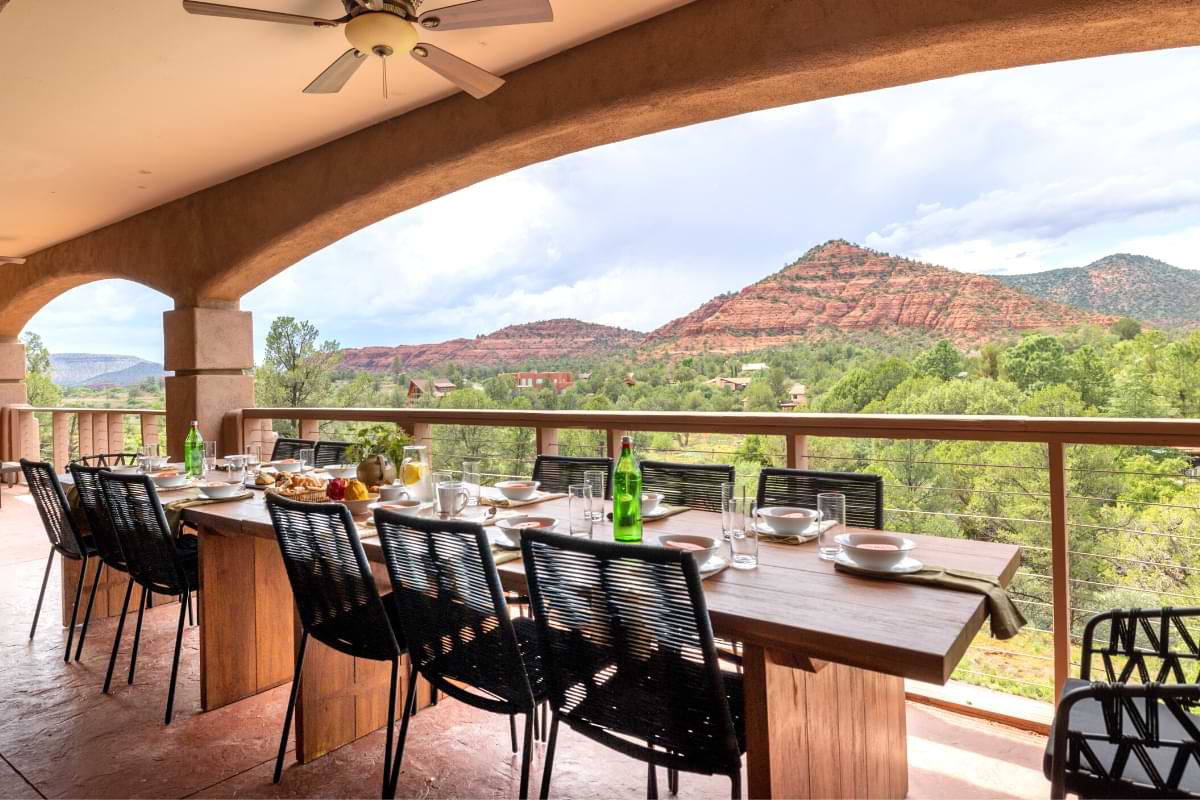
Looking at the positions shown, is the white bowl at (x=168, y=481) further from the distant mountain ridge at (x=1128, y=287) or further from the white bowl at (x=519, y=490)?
the distant mountain ridge at (x=1128, y=287)

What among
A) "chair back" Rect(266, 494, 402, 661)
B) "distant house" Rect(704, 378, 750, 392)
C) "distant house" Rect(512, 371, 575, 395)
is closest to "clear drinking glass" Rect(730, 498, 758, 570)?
"chair back" Rect(266, 494, 402, 661)

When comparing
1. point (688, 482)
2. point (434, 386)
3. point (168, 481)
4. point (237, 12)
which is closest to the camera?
point (237, 12)

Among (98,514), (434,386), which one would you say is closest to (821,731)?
(98,514)

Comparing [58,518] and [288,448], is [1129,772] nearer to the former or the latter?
[58,518]

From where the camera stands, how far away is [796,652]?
1299 millimetres

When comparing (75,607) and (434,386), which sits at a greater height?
(434,386)

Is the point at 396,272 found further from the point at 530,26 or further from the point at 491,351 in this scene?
the point at 530,26

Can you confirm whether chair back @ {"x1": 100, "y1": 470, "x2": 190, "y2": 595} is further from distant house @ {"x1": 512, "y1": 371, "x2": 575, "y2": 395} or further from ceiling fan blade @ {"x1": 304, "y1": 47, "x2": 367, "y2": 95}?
distant house @ {"x1": 512, "y1": 371, "x2": 575, "y2": 395}

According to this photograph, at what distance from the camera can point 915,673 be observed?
1.15 meters

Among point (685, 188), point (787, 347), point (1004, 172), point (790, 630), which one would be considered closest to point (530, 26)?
point (790, 630)

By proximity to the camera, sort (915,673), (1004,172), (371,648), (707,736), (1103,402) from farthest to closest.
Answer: (1004,172) → (1103,402) → (371,648) → (707,736) → (915,673)

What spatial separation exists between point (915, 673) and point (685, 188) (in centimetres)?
2848

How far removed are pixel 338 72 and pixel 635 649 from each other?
253 cm

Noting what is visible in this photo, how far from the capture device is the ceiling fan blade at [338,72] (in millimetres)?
2723
